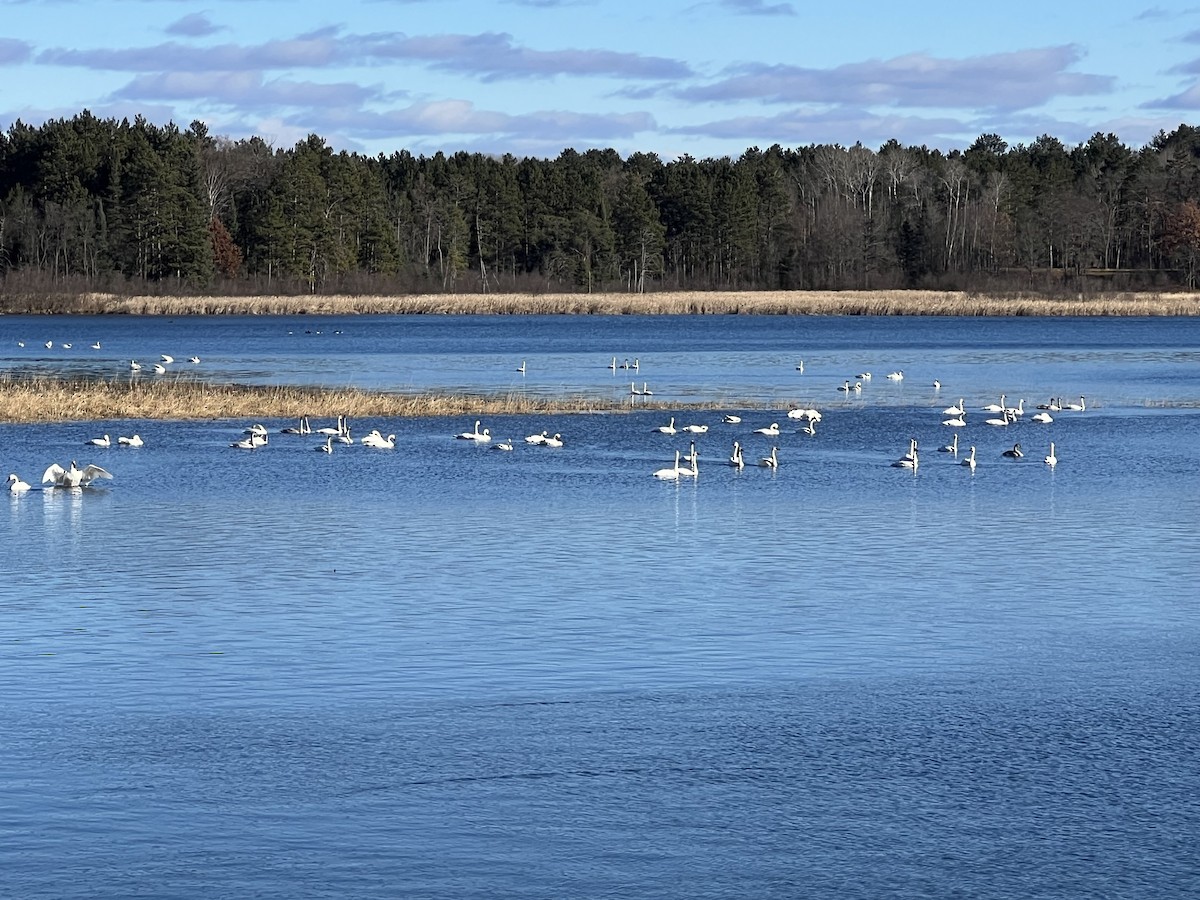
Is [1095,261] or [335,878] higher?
[1095,261]

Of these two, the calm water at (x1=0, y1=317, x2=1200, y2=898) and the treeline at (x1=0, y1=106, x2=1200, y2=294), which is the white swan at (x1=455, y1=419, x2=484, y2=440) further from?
the treeline at (x1=0, y1=106, x2=1200, y2=294)

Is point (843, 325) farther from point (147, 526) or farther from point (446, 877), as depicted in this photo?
point (446, 877)

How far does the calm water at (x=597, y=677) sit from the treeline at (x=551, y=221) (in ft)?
261

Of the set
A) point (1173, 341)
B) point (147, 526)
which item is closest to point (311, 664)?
point (147, 526)

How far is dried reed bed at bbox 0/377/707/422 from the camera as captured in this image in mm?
38594

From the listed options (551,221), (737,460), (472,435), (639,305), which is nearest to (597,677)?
(737,460)

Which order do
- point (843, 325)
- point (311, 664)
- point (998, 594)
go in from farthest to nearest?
point (843, 325) → point (998, 594) → point (311, 664)

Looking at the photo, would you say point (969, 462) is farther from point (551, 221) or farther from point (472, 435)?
point (551, 221)

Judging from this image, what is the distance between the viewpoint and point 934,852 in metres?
9.74

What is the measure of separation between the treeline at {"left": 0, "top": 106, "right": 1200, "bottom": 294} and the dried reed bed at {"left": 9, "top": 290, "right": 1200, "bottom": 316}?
5262 mm

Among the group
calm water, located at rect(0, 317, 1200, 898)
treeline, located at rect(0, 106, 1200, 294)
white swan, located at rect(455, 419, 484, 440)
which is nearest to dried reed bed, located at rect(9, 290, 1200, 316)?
treeline, located at rect(0, 106, 1200, 294)

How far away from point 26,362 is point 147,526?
3799 cm

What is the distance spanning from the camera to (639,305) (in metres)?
102

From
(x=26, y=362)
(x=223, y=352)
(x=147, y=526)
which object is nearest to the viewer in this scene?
(x=147, y=526)
